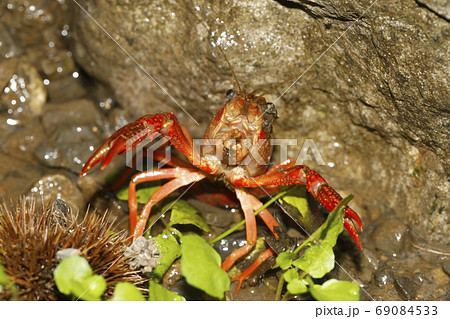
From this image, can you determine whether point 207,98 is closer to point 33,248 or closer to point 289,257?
point 289,257

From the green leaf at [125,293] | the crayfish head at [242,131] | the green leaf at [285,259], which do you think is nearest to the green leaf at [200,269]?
the green leaf at [125,293]

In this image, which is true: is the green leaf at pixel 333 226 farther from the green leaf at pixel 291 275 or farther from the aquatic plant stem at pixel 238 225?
the aquatic plant stem at pixel 238 225

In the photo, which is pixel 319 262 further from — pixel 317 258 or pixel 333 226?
Answer: pixel 333 226

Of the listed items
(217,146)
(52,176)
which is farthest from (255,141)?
(52,176)

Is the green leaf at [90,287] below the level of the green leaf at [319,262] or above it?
above

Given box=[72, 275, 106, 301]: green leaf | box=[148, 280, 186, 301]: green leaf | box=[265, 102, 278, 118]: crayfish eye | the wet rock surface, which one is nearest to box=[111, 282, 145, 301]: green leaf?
box=[72, 275, 106, 301]: green leaf

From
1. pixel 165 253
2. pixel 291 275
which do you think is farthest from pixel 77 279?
pixel 291 275
